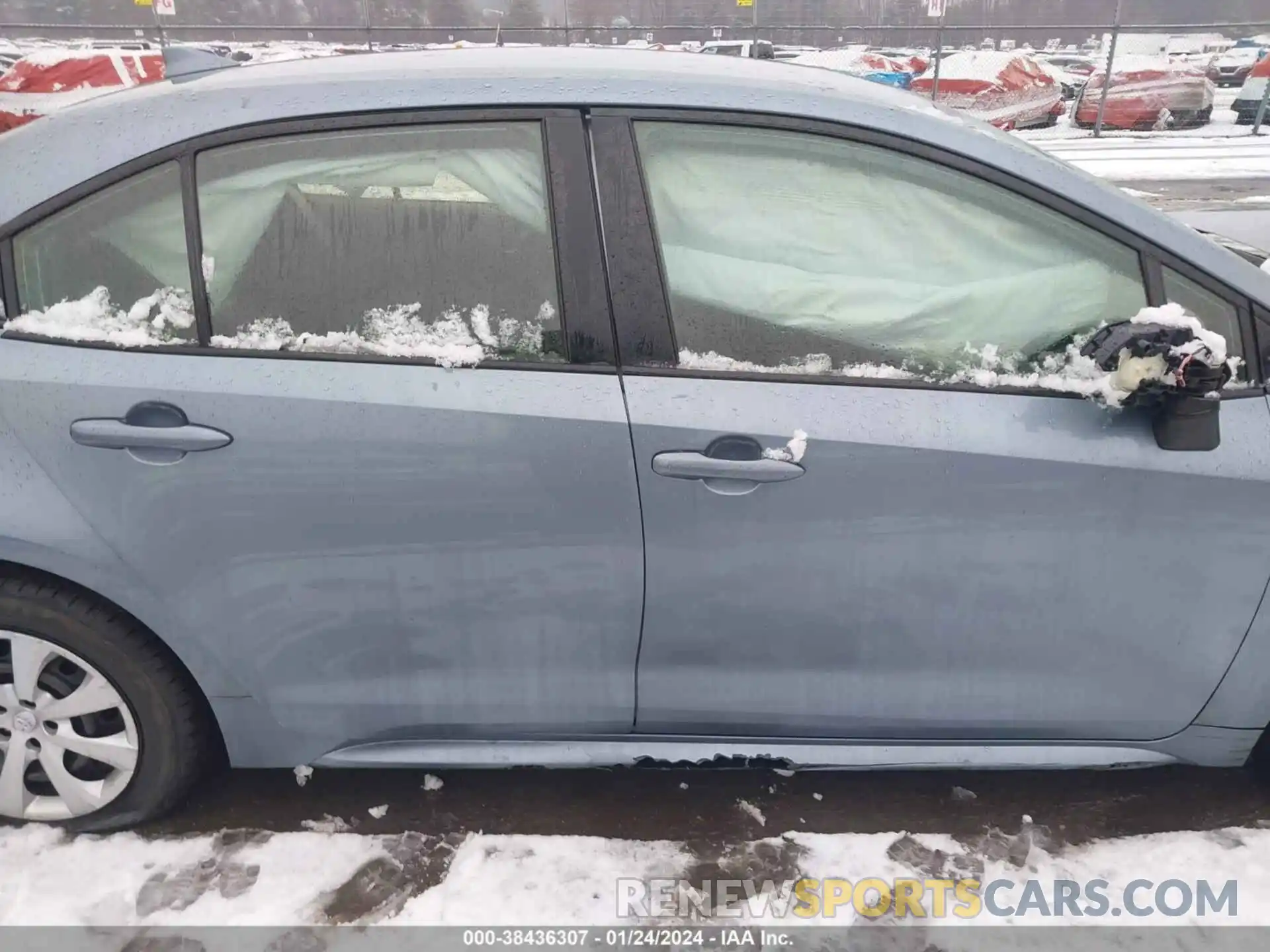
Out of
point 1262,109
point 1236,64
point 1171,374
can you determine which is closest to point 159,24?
point 1171,374

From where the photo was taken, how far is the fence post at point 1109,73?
13070 millimetres

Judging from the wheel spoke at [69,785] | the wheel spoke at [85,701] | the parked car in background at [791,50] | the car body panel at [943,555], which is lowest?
the wheel spoke at [69,785]

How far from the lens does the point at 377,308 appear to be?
2000 millimetres

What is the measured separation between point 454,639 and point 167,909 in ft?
2.85

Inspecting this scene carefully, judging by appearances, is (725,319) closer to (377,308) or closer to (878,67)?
(377,308)

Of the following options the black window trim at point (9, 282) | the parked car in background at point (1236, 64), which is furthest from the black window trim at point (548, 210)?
the parked car in background at point (1236, 64)

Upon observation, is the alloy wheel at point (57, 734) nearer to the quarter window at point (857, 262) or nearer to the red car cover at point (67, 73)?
the quarter window at point (857, 262)

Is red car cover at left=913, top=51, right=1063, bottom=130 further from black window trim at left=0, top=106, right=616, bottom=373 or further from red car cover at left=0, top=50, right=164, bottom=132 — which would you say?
black window trim at left=0, top=106, right=616, bottom=373

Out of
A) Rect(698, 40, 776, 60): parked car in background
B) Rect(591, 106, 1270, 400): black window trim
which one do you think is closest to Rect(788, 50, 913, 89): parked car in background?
Rect(698, 40, 776, 60): parked car in background

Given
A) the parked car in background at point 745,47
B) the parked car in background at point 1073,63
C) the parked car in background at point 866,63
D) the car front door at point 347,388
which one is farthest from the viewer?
the parked car in background at point 1073,63

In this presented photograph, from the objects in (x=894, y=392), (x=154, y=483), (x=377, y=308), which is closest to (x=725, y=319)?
(x=894, y=392)

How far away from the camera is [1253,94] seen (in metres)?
14.6

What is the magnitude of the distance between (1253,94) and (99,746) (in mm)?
17696

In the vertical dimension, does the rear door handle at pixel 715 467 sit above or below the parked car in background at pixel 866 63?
below
